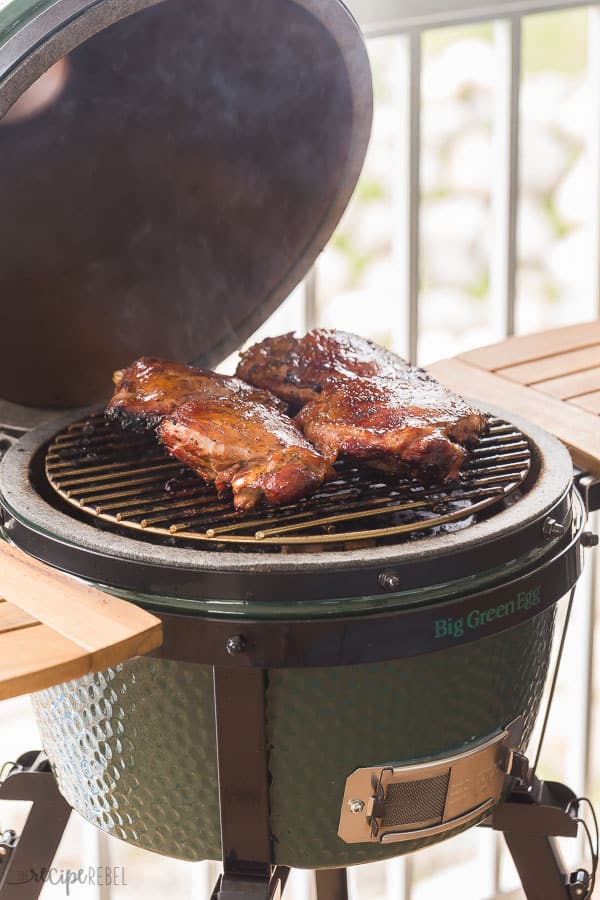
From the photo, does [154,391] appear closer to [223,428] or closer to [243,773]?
[223,428]

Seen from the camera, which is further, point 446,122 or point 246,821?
point 446,122

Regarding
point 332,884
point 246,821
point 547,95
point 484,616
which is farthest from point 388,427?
point 547,95

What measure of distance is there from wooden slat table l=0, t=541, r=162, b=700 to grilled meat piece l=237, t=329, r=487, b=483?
0.51m

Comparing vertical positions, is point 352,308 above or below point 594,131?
below

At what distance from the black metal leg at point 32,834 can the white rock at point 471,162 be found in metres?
4.30

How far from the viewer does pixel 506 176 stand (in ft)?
9.45

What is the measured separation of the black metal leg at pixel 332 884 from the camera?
237cm

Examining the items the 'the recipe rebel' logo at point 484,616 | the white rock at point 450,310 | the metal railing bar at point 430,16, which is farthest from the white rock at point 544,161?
the 'the recipe rebel' logo at point 484,616

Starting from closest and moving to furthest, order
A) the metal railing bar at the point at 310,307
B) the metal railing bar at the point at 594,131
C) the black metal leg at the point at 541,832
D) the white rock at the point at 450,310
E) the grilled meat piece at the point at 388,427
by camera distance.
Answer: the grilled meat piece at the point at 388,427, the black metal leg at the point at 541,832, the metal railing bar at the point at 310,307, the metal railing bar at the point at 594,131, the white rock at the point at 450,310

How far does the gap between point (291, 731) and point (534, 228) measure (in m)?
4.69

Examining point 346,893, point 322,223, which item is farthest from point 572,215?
point 346,893

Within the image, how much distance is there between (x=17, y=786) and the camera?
207 centimetres

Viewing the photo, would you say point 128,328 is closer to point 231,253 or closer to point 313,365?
point 231,253

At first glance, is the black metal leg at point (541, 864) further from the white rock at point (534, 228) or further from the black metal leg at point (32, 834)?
the white rock at point (534, 228)
